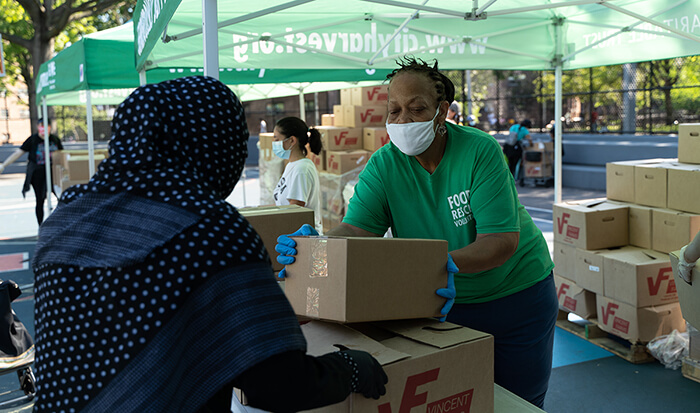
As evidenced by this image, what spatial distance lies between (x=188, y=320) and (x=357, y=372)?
41 centimetres

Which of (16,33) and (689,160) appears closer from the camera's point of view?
(689,160)

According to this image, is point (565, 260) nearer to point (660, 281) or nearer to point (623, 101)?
point (660, 281)

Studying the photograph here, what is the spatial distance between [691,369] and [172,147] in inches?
151

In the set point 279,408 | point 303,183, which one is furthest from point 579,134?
point 279,408

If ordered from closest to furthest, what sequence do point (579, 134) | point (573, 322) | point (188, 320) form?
point (188, 320) → point (573, 322) → point (579, 134)

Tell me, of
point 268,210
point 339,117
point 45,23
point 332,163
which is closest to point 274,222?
point 268,210

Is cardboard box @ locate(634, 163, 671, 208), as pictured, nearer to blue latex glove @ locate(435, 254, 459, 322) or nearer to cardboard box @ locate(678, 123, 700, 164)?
cardboard box @ locate(678, 123, 700, 164)

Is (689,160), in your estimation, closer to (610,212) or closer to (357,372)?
(610,212)

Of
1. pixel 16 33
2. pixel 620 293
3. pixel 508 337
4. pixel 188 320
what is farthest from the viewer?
pixel 16 33

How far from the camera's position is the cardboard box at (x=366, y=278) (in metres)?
1.56

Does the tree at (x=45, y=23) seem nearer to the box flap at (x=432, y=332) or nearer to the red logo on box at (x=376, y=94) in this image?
the red logo on box at (x=376, y=94)

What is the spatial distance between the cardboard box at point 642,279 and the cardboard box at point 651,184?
1.36 feet

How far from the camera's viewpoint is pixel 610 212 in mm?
4672

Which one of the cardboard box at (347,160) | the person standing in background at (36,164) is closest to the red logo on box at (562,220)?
the cardboard box at (347,160)
